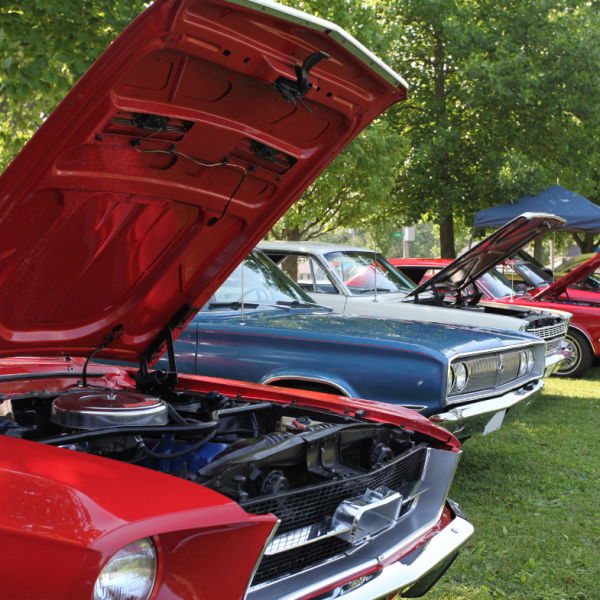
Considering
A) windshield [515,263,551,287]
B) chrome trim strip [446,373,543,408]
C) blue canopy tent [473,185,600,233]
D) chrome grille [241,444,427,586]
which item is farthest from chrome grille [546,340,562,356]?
blue canopy tent [473,185,600,233]

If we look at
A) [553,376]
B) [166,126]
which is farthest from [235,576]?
[553,376]

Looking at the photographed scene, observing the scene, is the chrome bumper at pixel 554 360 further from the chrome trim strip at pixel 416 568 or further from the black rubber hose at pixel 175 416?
the black rubber hose at pixel 175 416

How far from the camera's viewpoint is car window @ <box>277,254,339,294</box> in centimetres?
720

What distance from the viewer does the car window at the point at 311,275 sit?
7199 millimetres

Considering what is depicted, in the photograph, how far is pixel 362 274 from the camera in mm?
7371

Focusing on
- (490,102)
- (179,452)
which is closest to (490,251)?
(179,452)

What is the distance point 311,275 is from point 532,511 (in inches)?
157

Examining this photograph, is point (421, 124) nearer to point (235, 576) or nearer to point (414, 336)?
point (414, 336)

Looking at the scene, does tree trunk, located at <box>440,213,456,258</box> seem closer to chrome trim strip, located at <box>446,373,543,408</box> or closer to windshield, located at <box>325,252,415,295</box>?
windshield, located at <box>325,252,415,295</box>

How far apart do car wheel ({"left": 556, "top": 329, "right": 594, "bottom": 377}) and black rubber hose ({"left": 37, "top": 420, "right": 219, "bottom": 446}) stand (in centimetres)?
757

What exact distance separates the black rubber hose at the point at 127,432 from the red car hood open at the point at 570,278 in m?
7.44

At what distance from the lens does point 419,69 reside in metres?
16.5

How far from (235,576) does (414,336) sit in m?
2.74

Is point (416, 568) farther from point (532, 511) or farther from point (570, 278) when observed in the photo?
point (570, 278)
